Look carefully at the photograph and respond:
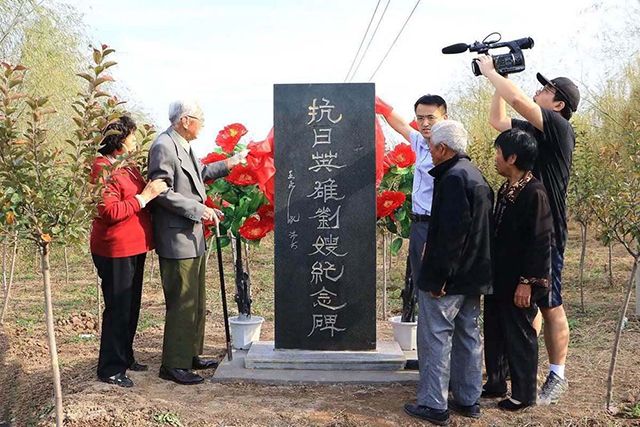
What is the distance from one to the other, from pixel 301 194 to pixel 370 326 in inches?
40.2

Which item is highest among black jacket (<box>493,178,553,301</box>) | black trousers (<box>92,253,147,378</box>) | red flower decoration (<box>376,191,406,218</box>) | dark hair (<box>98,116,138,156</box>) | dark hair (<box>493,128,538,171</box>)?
dark hair (<box>98,116,138,156</box>)

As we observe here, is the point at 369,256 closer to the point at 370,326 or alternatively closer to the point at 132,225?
the point at 370,326

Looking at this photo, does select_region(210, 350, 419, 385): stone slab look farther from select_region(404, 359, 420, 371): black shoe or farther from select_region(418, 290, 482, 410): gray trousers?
select_region(418, 290, 482, 410): gray trousers

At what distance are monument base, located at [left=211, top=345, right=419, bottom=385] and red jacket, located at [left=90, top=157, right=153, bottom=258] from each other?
1.00 metres

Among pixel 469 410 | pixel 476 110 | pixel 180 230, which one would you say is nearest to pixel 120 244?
pixel 180 230

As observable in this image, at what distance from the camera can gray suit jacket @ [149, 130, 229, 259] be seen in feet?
13.4

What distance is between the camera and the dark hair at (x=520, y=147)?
360 cm

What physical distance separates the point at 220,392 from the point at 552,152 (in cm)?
244

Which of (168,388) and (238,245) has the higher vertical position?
(238,245)

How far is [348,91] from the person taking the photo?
451cm

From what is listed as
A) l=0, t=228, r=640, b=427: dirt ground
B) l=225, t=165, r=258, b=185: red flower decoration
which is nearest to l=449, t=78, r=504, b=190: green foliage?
l=0, t=228, r=640, b=427: dirt ground

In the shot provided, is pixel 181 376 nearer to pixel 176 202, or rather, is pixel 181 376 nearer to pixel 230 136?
pixel 176 202

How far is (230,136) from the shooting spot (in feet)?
16.0

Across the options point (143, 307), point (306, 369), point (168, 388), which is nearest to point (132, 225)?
point (168, 388)
